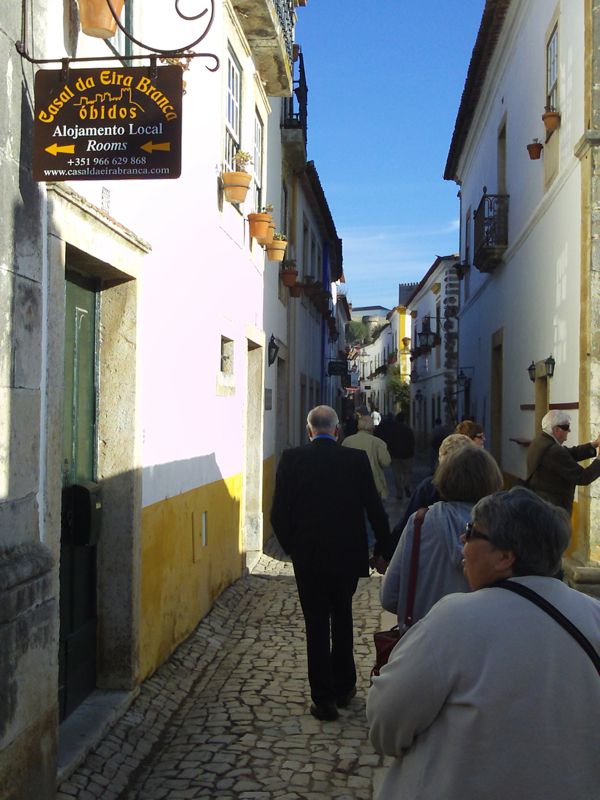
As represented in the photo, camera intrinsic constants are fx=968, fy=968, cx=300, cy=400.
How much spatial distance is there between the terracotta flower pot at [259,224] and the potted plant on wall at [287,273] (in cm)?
344

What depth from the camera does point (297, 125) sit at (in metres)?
13.8

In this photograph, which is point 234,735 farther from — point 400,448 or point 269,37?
point 400,448

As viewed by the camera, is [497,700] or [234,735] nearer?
[497,700]

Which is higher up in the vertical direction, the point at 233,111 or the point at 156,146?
the point at 233,111

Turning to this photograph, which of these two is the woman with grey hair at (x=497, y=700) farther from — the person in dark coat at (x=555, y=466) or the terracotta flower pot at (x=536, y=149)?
the terracotta flower pot at (x=536, y=149)

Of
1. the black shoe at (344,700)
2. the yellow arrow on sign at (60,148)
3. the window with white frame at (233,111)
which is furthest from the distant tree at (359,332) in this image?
the yellow arrow on sign at (60,148)

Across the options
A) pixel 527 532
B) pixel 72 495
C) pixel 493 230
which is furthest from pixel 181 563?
pixel 493 230

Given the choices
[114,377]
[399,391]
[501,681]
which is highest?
[399,391]

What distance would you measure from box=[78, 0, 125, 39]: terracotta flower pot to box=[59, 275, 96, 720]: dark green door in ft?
4.22

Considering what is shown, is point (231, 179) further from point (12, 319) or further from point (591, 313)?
point (12, 319)

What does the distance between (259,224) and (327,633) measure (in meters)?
5.83

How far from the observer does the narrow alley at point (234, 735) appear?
450 centimetres

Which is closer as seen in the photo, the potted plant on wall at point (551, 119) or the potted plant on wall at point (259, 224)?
the potted plant on wall at point (259, 224)

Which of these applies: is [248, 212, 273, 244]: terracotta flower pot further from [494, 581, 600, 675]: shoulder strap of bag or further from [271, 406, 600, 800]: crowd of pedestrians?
[494, 581, 600, 675]: shoulder strap of bag
